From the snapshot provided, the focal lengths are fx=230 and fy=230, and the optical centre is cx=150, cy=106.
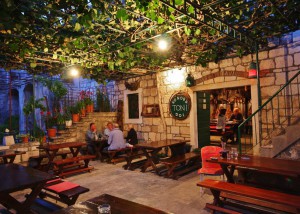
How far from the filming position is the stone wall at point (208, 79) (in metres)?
5.41

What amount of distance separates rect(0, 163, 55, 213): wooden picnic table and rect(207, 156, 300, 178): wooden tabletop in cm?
275

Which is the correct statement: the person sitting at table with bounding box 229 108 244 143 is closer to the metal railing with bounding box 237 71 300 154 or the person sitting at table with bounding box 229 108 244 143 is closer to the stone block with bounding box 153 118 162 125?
the stone block with bounding box 153 118 162 125

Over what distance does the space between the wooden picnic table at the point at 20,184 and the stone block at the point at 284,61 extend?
540 centimetres

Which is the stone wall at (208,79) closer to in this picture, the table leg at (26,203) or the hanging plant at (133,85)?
the hanging plant at (133,85)

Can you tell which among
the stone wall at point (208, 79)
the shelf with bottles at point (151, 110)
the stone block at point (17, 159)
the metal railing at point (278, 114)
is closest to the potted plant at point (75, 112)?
the stone wall at point (208, 79)

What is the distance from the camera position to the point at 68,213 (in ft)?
6.76

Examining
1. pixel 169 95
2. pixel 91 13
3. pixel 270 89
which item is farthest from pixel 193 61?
pixel 91 13

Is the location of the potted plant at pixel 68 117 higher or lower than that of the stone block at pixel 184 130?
higher

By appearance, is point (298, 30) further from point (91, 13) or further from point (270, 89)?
point (91, 13)

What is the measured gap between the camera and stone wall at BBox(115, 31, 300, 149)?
5.41 metres

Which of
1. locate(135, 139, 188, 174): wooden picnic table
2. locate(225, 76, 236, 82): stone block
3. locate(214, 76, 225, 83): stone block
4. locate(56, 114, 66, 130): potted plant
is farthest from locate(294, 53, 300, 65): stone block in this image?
locate(56, 114, 66, 130): potted plant

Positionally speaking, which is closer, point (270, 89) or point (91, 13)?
point (91, 13)

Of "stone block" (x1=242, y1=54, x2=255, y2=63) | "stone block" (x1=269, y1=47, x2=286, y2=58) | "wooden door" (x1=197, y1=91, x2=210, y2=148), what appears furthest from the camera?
"wooden door" (x1=197, y1=91, x2=210, y2=148)

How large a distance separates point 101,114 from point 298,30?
23.4 ft
